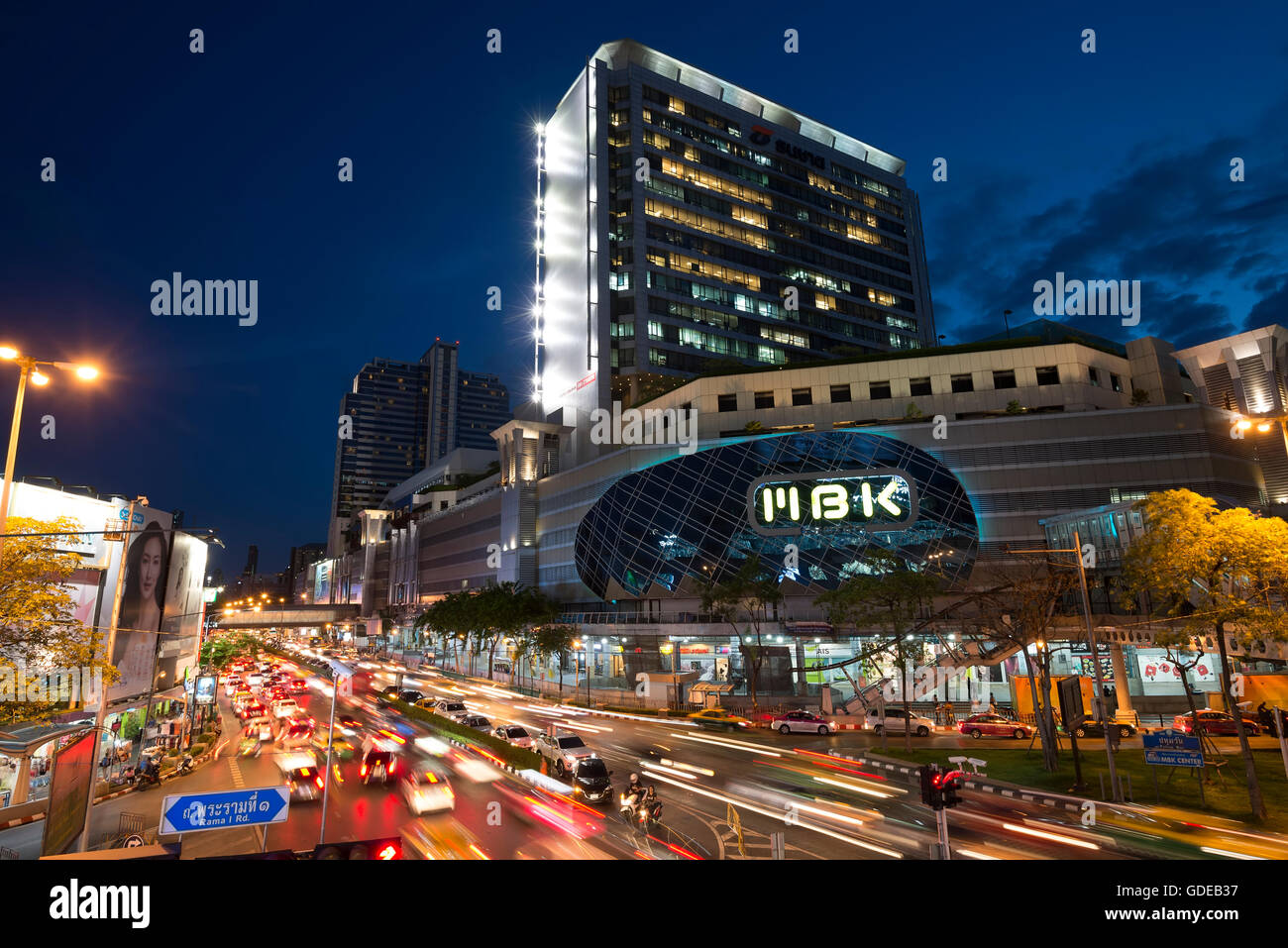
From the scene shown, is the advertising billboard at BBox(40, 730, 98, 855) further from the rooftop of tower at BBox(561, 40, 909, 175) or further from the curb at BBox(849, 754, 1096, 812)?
the rooftop of tower at BBox(561, 40, 909, 175)

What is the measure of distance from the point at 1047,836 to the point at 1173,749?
6.57 metres

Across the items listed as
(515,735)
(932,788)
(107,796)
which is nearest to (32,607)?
(107,796)

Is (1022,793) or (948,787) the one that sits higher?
(948,787)

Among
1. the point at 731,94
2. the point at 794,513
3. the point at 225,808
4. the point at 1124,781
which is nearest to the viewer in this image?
the point at 225,808

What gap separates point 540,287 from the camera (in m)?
114

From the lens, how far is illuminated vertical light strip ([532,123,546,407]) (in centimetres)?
11150

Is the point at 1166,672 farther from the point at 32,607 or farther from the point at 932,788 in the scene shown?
the point at 32,607

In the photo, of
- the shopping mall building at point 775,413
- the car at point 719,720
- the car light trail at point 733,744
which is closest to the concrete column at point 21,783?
the car light trail at point 733,744

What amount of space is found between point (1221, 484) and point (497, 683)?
226ft

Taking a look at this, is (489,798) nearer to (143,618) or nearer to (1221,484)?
(143,618)

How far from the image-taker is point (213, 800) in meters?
12.9

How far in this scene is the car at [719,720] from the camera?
138 ft

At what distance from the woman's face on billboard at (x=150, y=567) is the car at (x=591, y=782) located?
2735 centimetres
